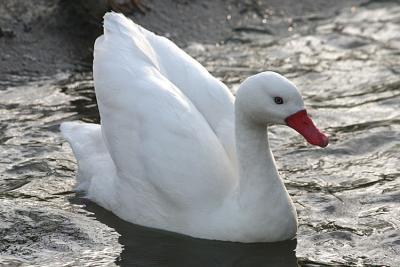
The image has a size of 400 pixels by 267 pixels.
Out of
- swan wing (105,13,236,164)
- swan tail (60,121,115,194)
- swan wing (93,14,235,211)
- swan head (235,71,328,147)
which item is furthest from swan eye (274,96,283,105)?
swan tail (60,121,115,194)

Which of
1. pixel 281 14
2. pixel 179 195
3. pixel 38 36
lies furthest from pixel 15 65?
pixel 179 195

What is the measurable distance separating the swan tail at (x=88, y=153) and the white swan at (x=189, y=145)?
26 millimetres

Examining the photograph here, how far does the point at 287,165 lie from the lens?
893 centimetres

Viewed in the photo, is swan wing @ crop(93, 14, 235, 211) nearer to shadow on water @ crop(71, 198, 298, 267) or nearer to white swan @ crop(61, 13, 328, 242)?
white swan @ crop(61, 13, 328, 242)

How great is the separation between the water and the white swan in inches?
6.7

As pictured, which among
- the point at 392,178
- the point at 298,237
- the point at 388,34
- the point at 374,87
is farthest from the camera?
the point at 388,34

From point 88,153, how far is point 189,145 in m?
1.28

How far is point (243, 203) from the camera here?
24.3 ft

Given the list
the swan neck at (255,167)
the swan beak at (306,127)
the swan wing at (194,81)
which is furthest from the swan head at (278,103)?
the swan wing at (194,81)

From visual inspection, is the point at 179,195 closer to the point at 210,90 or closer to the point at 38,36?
the point at 210,90

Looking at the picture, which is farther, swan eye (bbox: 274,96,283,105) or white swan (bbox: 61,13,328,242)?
white swan (bbox: 61,13,328,242)

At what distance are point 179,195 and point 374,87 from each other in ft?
12.4

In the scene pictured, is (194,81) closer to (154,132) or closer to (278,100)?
(154,132)

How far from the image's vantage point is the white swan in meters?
7.30
